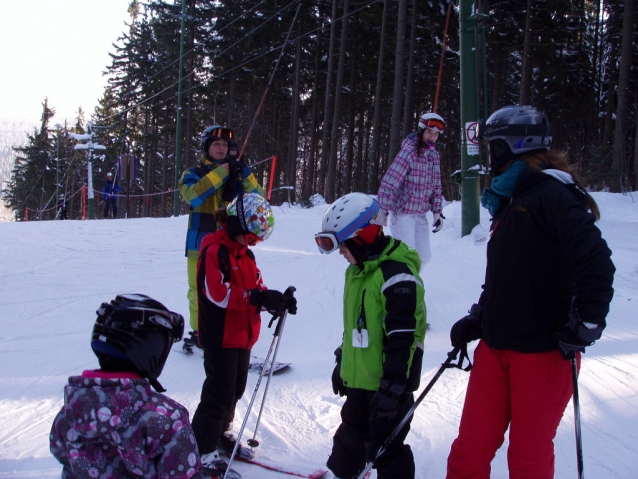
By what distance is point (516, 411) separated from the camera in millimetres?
2275

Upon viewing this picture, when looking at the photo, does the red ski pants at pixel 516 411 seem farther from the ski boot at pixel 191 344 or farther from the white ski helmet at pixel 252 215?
the ski boot at pixel 191 344

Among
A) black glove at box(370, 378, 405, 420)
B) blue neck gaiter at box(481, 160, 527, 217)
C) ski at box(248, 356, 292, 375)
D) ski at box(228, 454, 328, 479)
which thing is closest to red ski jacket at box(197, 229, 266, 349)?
ski at box(228, 454, 328, 479)

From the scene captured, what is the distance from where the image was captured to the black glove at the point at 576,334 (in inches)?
78.7

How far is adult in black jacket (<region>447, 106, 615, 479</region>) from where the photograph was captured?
203 cm

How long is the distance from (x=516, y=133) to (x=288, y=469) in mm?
2306

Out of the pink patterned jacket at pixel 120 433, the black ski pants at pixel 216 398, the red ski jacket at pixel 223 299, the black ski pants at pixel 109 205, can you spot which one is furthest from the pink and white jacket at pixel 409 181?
the black ski pants at pixel 109 205

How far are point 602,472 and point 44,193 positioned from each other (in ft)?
192

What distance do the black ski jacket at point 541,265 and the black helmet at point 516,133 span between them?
0.17 meters

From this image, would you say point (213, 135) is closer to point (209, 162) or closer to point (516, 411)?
point (209, 162)

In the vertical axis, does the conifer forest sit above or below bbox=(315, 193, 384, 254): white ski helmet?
above

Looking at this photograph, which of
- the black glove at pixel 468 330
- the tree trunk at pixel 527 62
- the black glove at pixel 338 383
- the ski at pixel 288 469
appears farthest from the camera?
the tree trunk at pixel 527 62

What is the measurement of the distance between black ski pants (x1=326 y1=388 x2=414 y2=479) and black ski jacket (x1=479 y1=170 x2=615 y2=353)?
2.34 feet

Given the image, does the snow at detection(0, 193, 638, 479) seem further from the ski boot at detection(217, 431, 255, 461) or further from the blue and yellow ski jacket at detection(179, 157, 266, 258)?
the blue and yellow ski jacket at detection(179, 157, 266, 258)

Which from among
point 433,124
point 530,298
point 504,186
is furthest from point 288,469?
point 433,124
